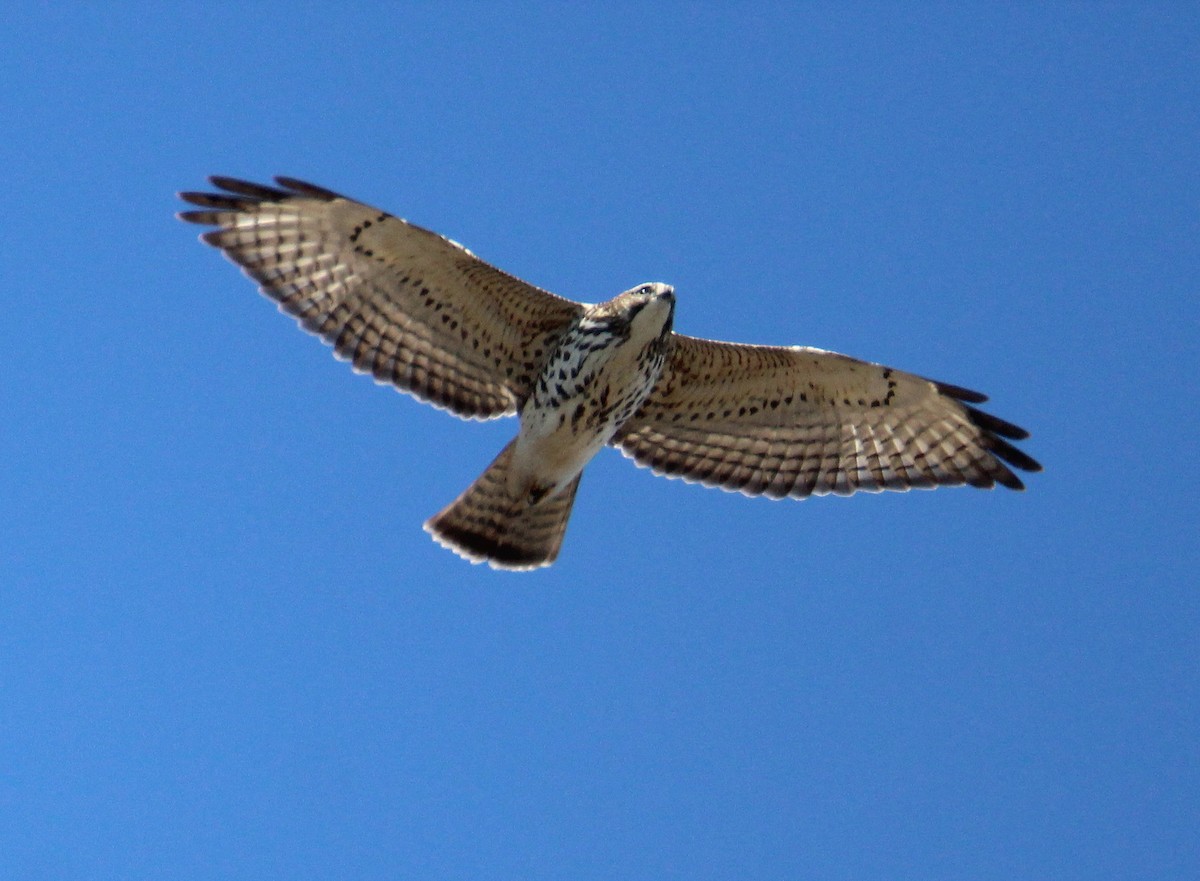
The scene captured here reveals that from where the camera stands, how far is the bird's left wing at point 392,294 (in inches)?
461

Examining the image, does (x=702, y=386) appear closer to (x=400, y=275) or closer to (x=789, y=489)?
(x=789, y=489)

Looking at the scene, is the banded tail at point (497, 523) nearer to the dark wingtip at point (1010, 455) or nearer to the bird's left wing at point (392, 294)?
the bird's left wing at point (392, 294)

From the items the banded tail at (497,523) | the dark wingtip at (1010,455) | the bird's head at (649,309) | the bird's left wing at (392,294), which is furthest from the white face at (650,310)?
the dark wingtip at (1010,455)

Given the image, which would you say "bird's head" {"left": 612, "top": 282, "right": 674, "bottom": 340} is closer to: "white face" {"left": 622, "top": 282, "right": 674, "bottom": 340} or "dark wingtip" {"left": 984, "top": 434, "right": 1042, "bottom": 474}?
"white face" {"left": 622, "top": 282, "right": 674, "bottom": 340}

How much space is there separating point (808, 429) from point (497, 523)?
2197 millimetres

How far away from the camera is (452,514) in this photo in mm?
12445

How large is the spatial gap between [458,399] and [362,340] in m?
0.74

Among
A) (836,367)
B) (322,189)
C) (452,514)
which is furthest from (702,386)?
(322,189)

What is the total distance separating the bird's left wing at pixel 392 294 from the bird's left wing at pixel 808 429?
3.24ft

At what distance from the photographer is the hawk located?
11.7 m

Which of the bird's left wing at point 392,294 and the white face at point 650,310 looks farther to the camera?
the bird's left wing at point 392,294

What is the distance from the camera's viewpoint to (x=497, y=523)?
12477 millimetres

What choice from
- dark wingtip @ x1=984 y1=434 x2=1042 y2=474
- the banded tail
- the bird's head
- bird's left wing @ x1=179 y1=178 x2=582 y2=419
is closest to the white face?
the bird's head

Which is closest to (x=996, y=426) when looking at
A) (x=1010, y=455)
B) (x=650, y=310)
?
(x=1010, y=455)
